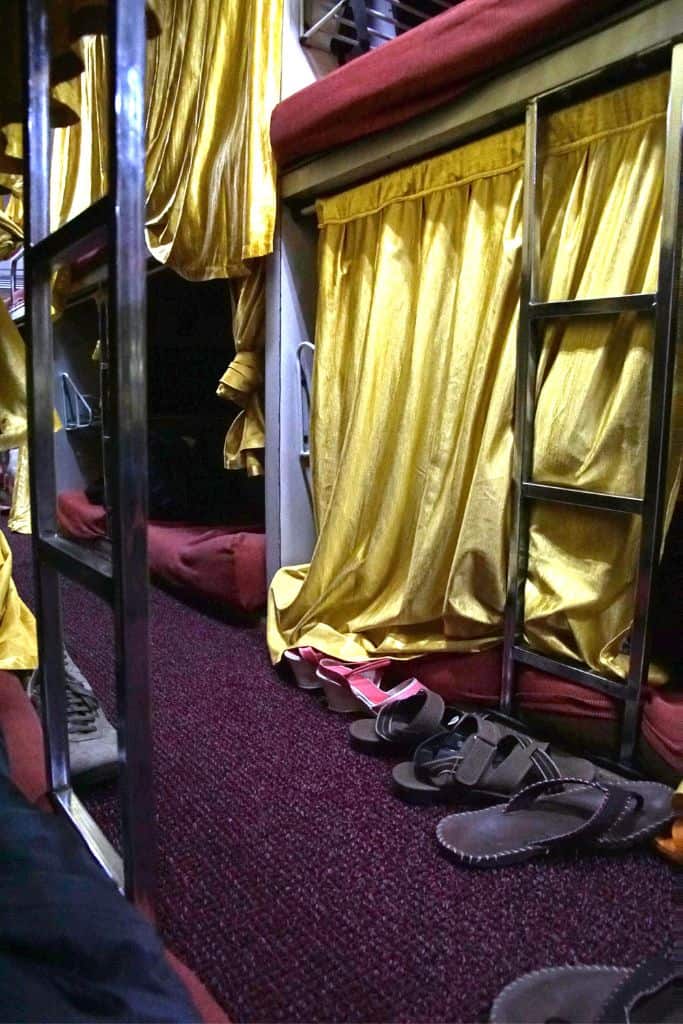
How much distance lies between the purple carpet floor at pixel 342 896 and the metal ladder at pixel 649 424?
1.10ft

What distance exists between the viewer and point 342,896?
3.45 feet

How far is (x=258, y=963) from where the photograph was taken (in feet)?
3.03

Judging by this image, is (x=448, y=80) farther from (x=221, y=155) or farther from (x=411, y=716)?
(x=411, y=716)

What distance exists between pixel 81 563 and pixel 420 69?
133 cm

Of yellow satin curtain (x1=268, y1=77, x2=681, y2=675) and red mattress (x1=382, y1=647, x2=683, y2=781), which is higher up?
yellow satin curtain (x1=268, y1=77, x2=681, y2=675)

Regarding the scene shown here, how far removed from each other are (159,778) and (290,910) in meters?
0.48

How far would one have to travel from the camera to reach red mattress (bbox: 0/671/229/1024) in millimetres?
1177

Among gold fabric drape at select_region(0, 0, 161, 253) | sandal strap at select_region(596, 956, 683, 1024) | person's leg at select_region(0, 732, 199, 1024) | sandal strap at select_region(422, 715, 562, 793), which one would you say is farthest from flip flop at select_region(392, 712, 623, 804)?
gold fabric drape at select_region(0, 0, 161, 253)

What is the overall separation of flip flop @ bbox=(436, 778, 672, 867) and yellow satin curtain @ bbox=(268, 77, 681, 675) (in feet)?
0.82

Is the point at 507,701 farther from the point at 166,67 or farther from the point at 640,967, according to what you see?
the point at 166,67

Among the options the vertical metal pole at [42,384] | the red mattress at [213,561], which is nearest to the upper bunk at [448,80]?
the vertical metal pole at [42,384]

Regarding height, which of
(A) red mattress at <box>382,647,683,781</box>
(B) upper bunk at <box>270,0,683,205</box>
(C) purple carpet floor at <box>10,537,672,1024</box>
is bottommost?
(C) purple carpet floor at <box>10,537,672,1024</box>

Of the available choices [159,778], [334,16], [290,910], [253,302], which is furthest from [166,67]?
[290,910]

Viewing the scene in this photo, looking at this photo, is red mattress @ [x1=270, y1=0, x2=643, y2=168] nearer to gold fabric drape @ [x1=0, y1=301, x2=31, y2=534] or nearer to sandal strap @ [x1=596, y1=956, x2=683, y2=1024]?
gold fabric drape @ [x1=0, y1=301, x2=31, y2=534]
